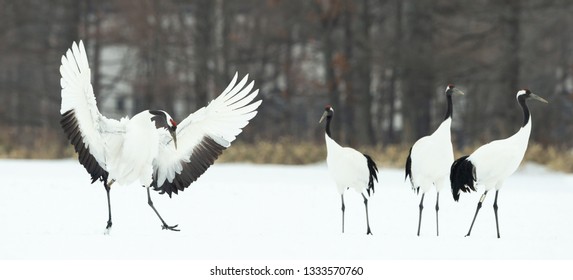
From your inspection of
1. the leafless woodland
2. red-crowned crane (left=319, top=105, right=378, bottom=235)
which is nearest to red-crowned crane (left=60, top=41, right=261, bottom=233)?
red-crowned crane (left=319, top=105, right=378, bottom=235)

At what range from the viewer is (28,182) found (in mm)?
16438

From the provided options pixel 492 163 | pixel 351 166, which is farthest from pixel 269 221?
pixel 492 163

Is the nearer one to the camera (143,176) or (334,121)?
(143,176)

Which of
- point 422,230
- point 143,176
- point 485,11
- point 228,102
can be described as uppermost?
point 485,11

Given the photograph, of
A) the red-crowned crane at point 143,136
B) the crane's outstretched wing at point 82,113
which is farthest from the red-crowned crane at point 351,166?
the crane's outstretched wing at point 82,113

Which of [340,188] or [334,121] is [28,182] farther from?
[334,121]

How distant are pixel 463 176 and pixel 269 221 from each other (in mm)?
3144

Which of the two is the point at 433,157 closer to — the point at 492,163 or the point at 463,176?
the point at 463,176

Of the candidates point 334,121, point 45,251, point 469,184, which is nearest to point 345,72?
point 334,121

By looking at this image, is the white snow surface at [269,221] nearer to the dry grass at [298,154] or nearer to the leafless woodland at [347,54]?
the dry grass at [298,154]

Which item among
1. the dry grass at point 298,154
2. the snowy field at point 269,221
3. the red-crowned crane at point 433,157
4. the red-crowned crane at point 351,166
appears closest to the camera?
the snowy field at point 269,221

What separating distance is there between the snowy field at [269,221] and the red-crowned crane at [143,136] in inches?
25.4

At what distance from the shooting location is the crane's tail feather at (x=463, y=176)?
11.1 metres

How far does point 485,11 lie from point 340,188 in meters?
12.8
